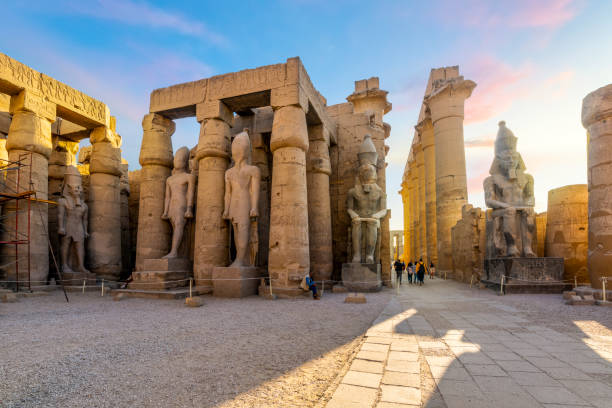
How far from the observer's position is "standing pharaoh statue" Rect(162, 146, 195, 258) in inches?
389

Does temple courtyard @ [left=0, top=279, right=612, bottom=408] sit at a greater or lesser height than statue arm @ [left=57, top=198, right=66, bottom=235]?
lesser

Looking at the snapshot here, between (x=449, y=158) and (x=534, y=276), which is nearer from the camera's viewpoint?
(x=534, y=276)

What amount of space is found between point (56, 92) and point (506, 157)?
1460cm

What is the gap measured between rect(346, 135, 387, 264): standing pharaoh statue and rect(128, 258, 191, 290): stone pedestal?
5.24 metres

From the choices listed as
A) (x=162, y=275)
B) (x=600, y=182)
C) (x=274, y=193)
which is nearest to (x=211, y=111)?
(x=274, y=193)

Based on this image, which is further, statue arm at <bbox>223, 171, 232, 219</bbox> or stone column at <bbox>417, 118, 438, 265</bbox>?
stone column at <bbox>417, 118, 438, 265</bbox>

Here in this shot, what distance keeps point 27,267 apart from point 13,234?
1.03m

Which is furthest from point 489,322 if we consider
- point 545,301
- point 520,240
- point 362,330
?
point 520,240

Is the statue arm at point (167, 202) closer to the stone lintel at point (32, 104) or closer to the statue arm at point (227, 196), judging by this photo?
the statue arm at point (227, 196)

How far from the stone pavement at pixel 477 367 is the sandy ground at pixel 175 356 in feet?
1.03

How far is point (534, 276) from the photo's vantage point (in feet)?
29.4

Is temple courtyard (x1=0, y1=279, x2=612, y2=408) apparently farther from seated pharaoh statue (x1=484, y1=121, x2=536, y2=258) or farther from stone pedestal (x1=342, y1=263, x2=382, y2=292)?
stone pedestal (x1=342, y1=263, x2=382, y2=292)

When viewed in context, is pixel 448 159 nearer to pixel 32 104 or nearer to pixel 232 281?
pixel 232 281

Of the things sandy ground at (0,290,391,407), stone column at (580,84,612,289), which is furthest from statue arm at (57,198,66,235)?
Result: stone column at (580,84,612,289)
